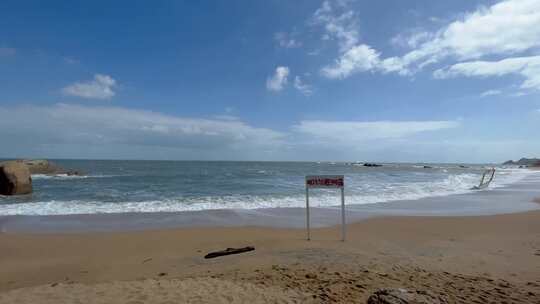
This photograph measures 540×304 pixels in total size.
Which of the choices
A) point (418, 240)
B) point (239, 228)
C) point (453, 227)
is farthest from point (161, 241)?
point (453, 227)

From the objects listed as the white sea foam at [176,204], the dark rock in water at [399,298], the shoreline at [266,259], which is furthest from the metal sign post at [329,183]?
the white sea foam at [176,204]

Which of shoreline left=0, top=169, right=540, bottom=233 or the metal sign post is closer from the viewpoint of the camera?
the metal sign post

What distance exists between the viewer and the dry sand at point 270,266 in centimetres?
451

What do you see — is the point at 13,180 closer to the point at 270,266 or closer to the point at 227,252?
the point at 227,252

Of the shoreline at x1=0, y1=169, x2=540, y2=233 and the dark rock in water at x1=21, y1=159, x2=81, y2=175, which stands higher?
the dark rock in water at x1=21, y1=159, x2=81, y2=175

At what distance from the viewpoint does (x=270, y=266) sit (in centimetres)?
575

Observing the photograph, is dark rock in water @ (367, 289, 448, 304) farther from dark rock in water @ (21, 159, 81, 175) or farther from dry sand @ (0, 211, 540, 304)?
dark rock in water @ (21, 159, 81, 175)

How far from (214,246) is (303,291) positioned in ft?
12.6

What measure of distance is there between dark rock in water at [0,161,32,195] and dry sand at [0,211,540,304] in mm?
13488

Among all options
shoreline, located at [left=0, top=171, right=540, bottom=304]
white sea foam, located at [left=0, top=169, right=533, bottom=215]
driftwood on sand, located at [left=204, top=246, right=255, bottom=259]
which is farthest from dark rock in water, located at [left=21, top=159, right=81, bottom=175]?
driftwood on sand, located at [left=204, top=246, right=255, bottom=259]

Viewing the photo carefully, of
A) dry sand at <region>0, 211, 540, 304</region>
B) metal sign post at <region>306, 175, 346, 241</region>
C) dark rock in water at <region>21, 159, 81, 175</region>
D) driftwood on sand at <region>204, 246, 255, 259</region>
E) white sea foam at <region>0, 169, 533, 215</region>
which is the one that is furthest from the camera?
dark rock in water at <region>21, 159, 81, 175</region>

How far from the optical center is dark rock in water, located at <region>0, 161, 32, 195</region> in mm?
19234

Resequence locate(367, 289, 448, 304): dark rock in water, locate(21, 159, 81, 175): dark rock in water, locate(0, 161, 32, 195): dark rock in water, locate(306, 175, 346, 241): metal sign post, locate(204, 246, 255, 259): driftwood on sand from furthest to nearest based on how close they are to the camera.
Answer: locate(21, 159, 81, 175): dark rock in water → locate(0, 161, 32, 195): dark rock in water → locate(306, 175, 346, 241): metal sign post → locate(204, 246, 255, 259): driftwood on sand → locate(367, 289, 448, 304): dark rock in water

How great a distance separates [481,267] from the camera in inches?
231
